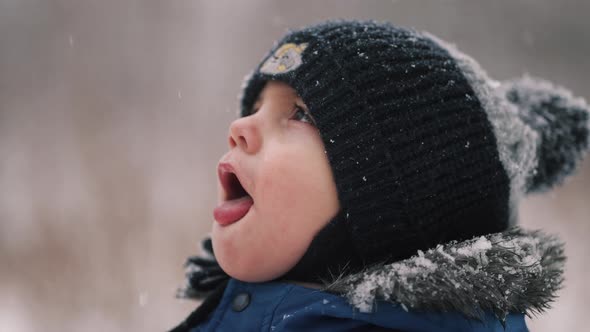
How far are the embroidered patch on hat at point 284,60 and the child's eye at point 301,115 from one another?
0.08 m

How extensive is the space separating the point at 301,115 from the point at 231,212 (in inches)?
8.4

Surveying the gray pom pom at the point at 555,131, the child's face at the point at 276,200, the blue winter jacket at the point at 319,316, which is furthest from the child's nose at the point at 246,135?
the gray pom pom at the point at 555,131

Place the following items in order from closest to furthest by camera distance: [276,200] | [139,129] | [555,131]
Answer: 1. [276,200]
2. [555,131]
3. [139,129]

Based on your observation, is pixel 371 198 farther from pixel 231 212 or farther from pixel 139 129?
pixel 139 129

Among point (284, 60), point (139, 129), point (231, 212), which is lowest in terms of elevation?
point (139, 129)

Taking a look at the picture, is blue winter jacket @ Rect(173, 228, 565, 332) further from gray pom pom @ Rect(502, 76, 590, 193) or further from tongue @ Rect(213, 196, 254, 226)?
gray pom pom @ Rect(502, 76, 590, 193)

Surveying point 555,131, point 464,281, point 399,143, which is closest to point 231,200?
point 399,143

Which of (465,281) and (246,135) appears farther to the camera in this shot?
(246,135)

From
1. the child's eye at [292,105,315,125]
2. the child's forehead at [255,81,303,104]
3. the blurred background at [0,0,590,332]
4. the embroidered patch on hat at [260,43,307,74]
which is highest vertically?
the embroidered patch on hat at [260,43,307,74]

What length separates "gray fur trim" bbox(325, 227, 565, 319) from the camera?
74 centimetres

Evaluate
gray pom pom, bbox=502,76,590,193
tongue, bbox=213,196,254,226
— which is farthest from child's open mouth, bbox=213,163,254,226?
gray pom pom, bbox=502,76,590,193

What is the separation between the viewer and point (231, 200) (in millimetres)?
958

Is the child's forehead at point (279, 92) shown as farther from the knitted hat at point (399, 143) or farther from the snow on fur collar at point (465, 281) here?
the snow on fur collar at point (465, 281)

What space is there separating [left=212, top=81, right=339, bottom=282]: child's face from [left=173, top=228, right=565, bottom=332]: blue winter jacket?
6 centimetres
